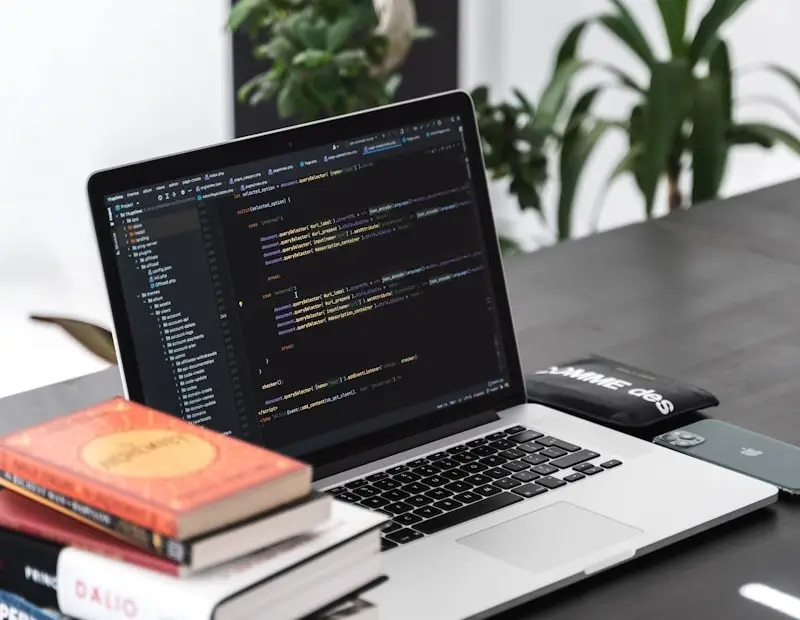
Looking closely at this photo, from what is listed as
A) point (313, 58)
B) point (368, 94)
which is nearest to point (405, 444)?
point (313, 58)

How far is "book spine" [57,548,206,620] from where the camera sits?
85 centimetres

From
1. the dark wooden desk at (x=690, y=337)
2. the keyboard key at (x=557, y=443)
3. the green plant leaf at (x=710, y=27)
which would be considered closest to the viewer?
the dark wooden desk at (x=690, y=337)

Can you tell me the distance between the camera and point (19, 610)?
964mm

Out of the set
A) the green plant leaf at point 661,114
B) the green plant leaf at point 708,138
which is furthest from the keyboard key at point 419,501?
the green plant leaf at point 708,138

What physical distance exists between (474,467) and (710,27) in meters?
1.88

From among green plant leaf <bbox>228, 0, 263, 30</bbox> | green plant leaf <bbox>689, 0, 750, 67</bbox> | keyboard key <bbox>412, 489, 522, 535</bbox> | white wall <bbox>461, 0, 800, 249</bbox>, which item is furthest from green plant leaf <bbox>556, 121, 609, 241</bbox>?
keyboard key <bbox>412, 489, 522, 535</bbox>

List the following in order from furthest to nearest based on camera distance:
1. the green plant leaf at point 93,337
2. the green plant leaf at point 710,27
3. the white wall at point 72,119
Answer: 1. the white wall at point 72,119
2. the green plant leaf at point 710,27
3. the green plant leaf at point 93,337

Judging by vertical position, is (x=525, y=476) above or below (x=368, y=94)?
below

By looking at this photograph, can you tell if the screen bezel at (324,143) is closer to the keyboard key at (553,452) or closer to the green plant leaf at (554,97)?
the keyboard key at (553,452)

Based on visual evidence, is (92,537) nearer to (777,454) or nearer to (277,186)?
(277,186)

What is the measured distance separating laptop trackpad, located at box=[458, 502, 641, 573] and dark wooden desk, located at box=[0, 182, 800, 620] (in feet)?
0.09

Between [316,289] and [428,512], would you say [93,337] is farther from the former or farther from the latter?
[428,512]

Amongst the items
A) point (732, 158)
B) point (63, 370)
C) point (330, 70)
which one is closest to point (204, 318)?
point (330, 70)

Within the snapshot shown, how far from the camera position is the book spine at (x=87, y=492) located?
2.81 ft
